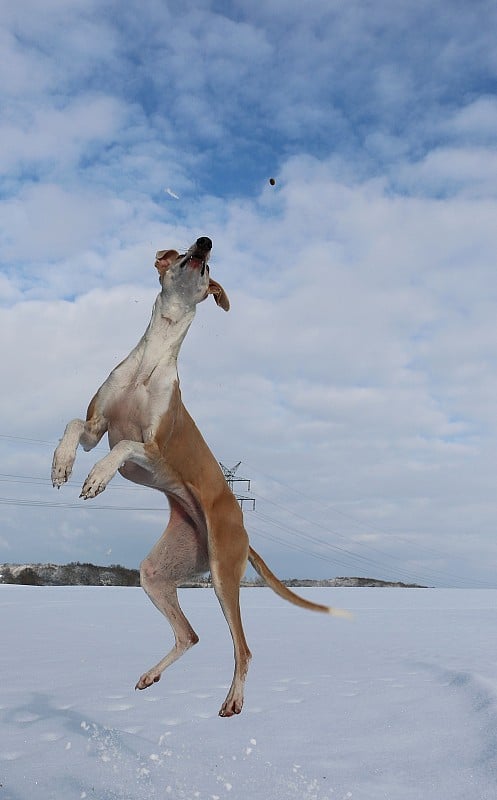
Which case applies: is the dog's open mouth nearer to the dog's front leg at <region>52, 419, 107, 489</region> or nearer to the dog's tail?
the dog's front leg at <region>52, 419, 107, 489</region>

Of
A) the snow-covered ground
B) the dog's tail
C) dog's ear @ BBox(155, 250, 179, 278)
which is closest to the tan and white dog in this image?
dog's ear @ BBox(155, 250, 179, 278)

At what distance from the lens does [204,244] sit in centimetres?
482

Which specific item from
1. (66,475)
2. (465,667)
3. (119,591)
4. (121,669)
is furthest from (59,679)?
(119,591)

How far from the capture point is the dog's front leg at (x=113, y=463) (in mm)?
4371

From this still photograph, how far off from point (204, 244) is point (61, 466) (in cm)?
171

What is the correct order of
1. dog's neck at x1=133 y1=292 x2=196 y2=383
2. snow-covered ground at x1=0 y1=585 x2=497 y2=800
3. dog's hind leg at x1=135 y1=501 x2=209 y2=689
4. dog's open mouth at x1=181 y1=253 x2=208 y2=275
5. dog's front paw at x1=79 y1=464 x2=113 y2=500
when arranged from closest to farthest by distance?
dog's front paw at x1=79 y1=464 x2=113 y2=500
dog's open mouth at x1=181 y1=253 x2=208 y2=275
dog's neck at x1=133 y1=292 x2=196 y2=383
dog's hind leg at x1=135 y1=501 x2=209 y2=689
snow-covered ground at x1=0 y1=585 x2=497 y2=800


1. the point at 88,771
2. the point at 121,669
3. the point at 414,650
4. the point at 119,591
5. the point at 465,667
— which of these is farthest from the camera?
the point at 119,591

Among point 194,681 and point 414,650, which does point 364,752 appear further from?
point 414,650

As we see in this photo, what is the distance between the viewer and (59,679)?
12.0 m

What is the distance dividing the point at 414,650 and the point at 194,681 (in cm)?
682

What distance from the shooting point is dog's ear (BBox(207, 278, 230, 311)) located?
5.13 metres

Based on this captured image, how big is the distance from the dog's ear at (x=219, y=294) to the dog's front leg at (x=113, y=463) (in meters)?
1.14

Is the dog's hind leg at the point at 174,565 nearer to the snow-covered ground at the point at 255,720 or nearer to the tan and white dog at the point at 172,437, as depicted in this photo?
the tan and white dog at the point at 172,437

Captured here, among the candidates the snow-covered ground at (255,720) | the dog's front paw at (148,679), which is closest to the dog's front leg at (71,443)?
the dog's front paw at (148,679)
